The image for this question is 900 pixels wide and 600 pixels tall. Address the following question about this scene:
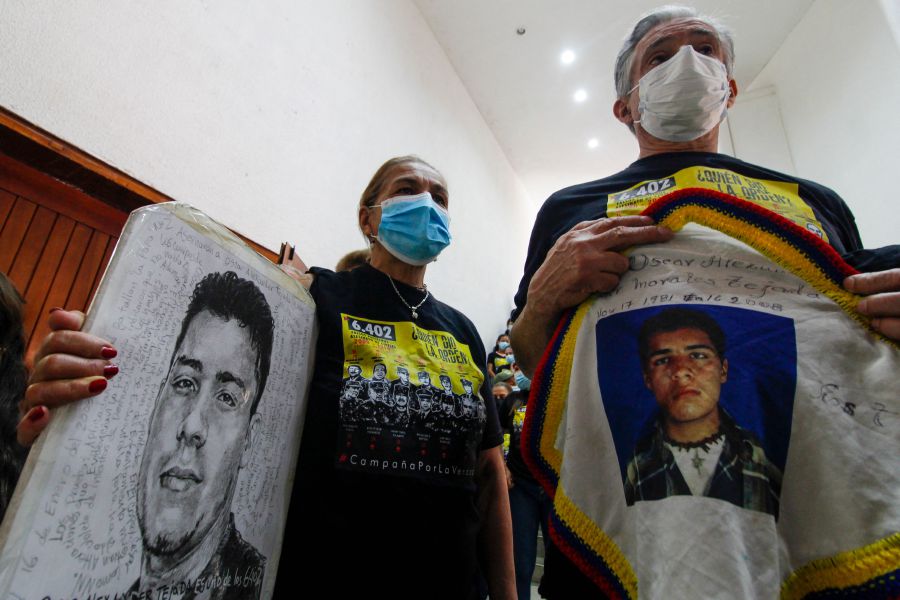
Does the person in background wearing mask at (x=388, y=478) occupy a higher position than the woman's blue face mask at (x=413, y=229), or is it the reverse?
the woman's blue face mask at (x=413, y=229)

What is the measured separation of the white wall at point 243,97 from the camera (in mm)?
1254

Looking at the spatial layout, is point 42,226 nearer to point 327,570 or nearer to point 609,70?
point 327,570

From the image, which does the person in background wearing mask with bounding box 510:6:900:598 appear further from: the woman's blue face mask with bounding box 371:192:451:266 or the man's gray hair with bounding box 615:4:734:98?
the woman's blue face mask with bounding box 371:192:451:266

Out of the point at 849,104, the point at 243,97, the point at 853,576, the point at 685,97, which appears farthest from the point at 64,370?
the point at 849,104

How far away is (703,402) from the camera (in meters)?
0.46

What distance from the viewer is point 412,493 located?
0.83m

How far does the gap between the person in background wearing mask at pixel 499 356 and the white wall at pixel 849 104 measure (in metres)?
3.01

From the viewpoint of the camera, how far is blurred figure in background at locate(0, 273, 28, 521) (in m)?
0.84

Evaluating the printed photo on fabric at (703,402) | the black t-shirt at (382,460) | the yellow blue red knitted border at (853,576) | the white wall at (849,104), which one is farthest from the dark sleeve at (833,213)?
the white wall at (849,104)

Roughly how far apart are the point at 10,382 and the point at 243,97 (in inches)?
56.5

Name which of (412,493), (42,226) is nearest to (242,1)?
(42,226)

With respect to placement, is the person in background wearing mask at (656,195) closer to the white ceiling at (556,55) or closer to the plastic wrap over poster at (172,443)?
the plastic wrap over poster at (172,443)

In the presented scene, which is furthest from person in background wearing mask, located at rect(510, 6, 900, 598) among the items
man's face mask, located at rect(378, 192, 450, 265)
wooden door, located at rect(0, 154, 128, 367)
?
wooden door, located at rect(0, 154, 128, 367)

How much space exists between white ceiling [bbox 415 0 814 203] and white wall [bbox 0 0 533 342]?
2.24 feet
